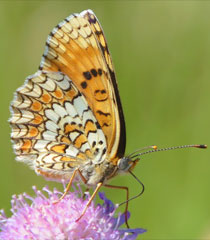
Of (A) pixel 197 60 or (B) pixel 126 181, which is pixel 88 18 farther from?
(A) pixel 197 60

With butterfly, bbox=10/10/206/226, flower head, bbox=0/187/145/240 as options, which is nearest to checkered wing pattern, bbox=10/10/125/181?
butterfly, bbox=10/10/206/226

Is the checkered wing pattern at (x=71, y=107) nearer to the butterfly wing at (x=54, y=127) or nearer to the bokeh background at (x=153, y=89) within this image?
the butterfly wing at (x=54, y=127)

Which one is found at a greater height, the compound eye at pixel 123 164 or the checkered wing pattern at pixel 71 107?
the checkered wing pattern at pixel 71 107

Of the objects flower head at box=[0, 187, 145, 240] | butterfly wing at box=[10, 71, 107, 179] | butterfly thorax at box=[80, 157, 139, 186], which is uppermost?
butterfly wing at box=[10, 71, 107, 179]

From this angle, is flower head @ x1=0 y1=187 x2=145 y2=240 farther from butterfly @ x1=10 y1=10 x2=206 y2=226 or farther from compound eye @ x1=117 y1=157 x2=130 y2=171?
compound eye @ x1=117 y1=157 x2=130 y2=171

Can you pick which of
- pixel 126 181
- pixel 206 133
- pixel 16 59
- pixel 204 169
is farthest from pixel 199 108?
pixel 16 59

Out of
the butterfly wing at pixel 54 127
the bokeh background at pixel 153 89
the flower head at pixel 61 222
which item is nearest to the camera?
the flower head at pixel 61 222

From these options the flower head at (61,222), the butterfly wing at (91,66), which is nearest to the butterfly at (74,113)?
the butterfly wing at (91,66)
